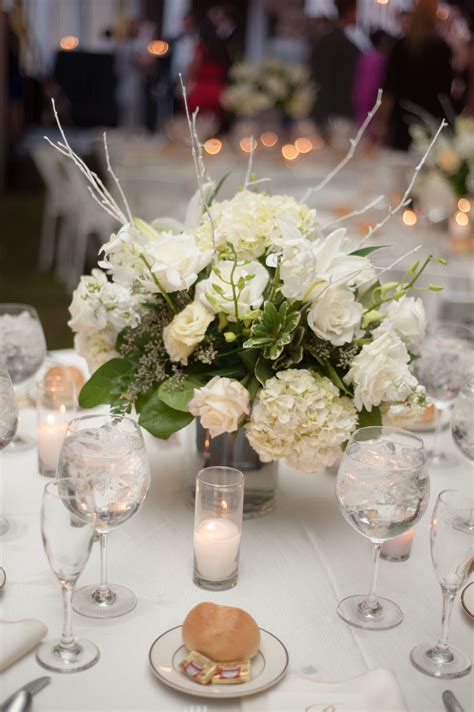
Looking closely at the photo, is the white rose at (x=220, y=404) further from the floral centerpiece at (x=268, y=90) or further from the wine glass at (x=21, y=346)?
the floral centerpiece at (x=268, y=90)

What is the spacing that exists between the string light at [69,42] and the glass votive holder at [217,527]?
35.2 ft

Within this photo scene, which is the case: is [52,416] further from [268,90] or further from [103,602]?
[268,90]

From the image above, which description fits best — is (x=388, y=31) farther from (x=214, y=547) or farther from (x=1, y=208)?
(x=214, y=547)

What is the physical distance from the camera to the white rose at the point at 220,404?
1.32 m

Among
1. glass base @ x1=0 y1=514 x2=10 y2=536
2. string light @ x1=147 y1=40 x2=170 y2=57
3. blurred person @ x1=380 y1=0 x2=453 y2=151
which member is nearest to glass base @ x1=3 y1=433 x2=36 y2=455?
glass base @ x1=0 y1=514 x2=10 y2=536

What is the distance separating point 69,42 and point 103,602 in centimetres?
1101

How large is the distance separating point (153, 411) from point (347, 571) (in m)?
0.38

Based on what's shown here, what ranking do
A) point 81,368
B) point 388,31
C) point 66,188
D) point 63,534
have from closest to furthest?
point 63,534
point 81,368
point 66,188
point 388,31

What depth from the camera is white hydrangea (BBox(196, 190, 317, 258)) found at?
4.61 ft

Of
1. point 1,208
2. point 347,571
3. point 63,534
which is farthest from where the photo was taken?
point 1,208

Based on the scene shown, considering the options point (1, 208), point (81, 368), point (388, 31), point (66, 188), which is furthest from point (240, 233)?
point (1, 208)

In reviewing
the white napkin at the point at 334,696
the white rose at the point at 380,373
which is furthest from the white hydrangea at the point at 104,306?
the white napkin at the point at 334,696

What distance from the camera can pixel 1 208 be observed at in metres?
8.88

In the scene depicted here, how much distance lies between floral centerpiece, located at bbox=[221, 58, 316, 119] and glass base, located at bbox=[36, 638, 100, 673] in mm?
5743
